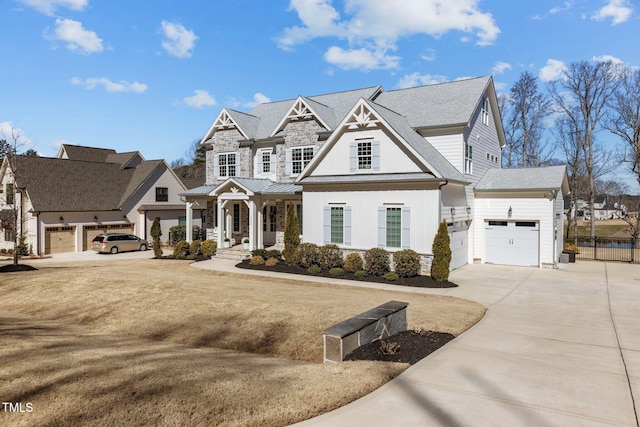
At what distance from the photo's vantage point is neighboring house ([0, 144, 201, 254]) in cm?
3100

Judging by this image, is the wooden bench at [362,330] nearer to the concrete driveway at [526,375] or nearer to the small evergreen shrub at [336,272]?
the concrete driveway at [526,375]

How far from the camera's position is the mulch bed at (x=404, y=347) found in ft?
27.1

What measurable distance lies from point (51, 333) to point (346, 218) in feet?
45.8

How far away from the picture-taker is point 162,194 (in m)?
39.2

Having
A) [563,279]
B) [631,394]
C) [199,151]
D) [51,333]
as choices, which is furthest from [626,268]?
[199,151]

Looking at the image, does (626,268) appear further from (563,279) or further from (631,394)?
(631,394)

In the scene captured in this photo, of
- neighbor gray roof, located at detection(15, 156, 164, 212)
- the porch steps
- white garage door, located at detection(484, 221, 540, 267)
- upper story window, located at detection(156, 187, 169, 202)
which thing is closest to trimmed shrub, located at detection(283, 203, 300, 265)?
the porch steps

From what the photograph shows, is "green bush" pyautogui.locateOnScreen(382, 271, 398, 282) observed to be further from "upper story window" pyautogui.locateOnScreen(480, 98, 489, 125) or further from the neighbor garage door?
the neighbor garage door

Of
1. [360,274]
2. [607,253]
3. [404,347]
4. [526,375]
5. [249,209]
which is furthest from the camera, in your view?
[607,253]

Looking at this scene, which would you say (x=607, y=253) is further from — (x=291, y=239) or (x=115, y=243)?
(x=115, y=243)

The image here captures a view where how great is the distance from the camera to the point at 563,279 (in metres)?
19.1

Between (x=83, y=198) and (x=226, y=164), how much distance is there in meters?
13.0

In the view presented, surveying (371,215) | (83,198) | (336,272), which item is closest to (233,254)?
(336,272)

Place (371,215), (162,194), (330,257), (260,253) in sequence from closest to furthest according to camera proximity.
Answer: (371,215)
(330,257)
(260,253)
(162,194)
